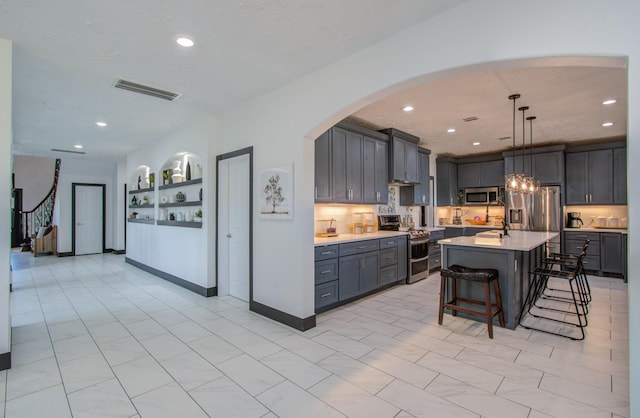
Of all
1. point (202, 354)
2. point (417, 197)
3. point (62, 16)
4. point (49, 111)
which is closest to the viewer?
point (62, 16)

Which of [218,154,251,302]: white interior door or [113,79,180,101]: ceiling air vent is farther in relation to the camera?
[218,154,251,302]: white interior door

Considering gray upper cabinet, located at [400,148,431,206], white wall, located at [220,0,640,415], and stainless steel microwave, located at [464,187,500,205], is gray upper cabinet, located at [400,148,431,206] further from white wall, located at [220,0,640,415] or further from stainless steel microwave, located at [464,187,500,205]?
white wall, located at [220,0,640,415]

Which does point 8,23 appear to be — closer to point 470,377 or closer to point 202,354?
point 202,354

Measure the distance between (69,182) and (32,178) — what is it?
168 inches

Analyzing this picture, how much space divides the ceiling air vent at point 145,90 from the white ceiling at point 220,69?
0.39ft

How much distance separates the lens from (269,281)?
148 inches

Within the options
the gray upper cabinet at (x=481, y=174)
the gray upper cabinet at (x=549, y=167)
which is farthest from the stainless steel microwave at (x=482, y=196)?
the gray upper cabinet at (x=549, y=167)

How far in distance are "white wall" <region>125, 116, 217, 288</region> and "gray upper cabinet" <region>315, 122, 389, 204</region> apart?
1663 mm

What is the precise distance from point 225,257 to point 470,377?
3.48 metres

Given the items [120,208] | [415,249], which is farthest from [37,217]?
[415,249]

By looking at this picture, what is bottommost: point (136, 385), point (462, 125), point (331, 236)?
point (136, 385)

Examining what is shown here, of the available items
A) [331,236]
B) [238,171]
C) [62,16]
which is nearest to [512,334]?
[331,236]

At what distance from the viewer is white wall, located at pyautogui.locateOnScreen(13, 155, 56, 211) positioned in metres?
11.2

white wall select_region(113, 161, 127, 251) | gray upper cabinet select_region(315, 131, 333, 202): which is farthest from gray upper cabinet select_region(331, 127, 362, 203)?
white wall select_region(113, 161, 127, 251)
